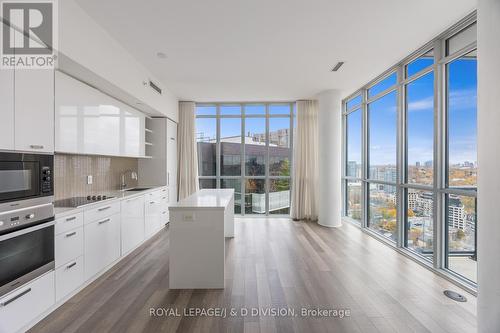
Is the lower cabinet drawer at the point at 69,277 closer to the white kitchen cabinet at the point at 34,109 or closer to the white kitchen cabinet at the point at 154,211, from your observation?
the white kitchen cabinet at the point at 34,109

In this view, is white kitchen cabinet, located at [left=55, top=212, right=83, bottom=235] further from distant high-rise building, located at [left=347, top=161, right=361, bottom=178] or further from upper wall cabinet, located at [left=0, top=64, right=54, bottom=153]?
distant high-rise building, located at [left=347, top=161, right=361, bottom=178]

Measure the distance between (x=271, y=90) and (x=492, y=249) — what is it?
4215 millimetres

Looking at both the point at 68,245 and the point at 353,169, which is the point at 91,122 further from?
the point at 353,169

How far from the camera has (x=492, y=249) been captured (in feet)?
5.62

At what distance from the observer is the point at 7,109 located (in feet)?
5.67

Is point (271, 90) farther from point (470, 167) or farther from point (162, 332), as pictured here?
point (162, 332)

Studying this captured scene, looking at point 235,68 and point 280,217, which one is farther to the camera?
point 280,217

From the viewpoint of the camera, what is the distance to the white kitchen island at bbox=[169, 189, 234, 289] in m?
2.57

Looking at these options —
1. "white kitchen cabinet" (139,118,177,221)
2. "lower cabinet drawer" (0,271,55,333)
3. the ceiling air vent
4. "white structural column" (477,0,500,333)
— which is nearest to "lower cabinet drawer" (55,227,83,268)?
"lower cabinet drawer" (0,271,55,333)

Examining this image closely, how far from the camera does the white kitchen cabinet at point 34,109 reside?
71.8 inches

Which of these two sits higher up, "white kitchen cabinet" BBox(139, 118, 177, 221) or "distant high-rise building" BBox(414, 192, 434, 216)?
"white kitchen cabinet" BBox(139, 118, 177, 221)

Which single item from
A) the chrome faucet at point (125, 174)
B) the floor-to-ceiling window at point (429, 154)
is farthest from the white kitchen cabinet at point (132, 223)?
the floor-to-ceiling window at point (429, 154)

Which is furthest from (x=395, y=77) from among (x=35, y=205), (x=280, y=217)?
(x=35, y=205)

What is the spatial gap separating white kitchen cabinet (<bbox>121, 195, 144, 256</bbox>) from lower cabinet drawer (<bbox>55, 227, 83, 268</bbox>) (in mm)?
846
